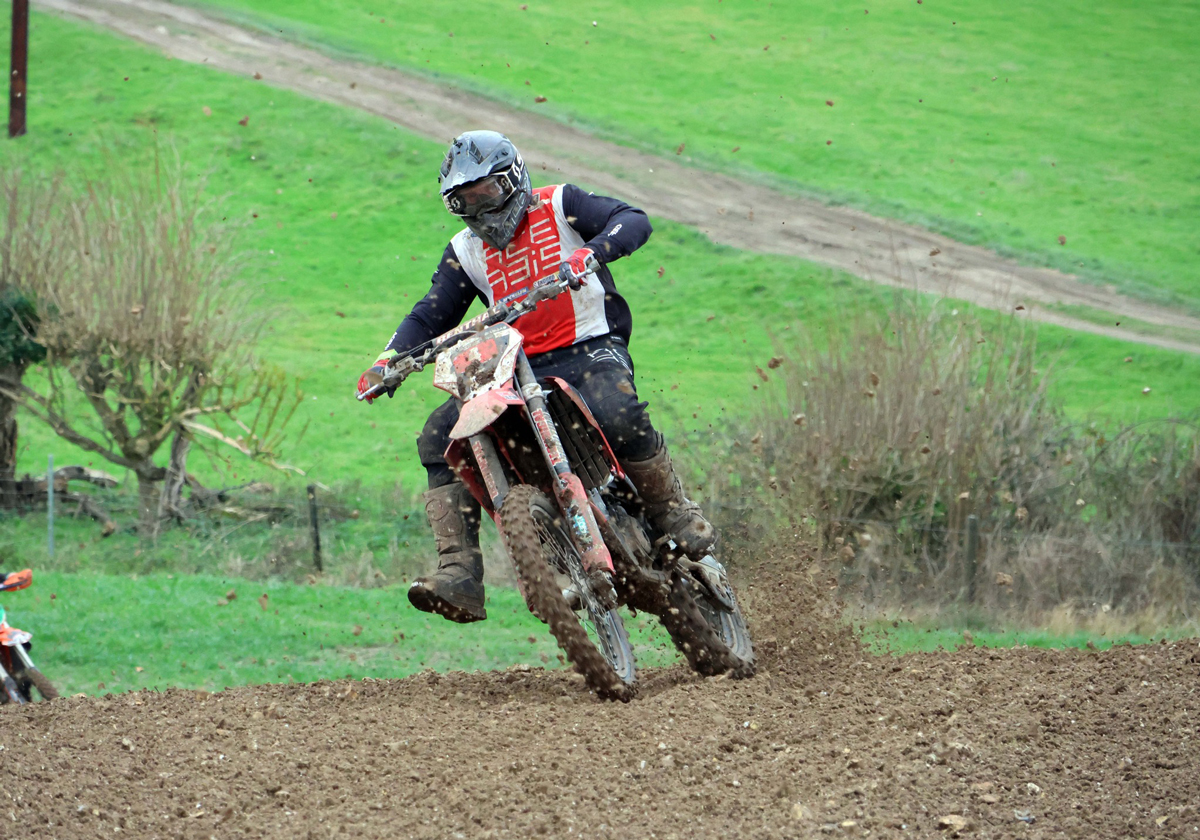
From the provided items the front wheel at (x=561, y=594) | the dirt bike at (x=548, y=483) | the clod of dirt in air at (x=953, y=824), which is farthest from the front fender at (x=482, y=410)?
the clod of dirt in air at (x=953, y=824)

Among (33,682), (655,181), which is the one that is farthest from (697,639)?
(655,181)

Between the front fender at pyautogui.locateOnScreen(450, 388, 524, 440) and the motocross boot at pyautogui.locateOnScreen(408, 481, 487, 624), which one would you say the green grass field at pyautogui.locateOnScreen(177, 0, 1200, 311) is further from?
the front fender at pyautogui.locateOnScreen(450, 388, 524, 440)

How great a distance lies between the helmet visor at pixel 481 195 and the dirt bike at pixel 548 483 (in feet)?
1.72

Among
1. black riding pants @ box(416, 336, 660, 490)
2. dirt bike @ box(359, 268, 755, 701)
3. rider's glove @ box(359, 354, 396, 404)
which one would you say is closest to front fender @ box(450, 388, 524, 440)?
dirt bike @ box(359, 268, 755, 701)

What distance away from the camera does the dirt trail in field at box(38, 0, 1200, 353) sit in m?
26.6

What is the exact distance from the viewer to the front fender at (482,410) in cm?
544

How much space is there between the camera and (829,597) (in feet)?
25.2

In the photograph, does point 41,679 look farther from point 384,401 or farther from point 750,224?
point 750,224

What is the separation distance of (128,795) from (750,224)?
2761 cm

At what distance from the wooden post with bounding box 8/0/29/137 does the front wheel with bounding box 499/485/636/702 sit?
24.7 m

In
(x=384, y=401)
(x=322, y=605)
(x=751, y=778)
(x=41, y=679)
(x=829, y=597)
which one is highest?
(x=751, y=778)

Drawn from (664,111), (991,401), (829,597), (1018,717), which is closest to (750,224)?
(664,111)

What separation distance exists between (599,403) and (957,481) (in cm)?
681

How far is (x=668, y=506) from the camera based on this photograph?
6.44 m
